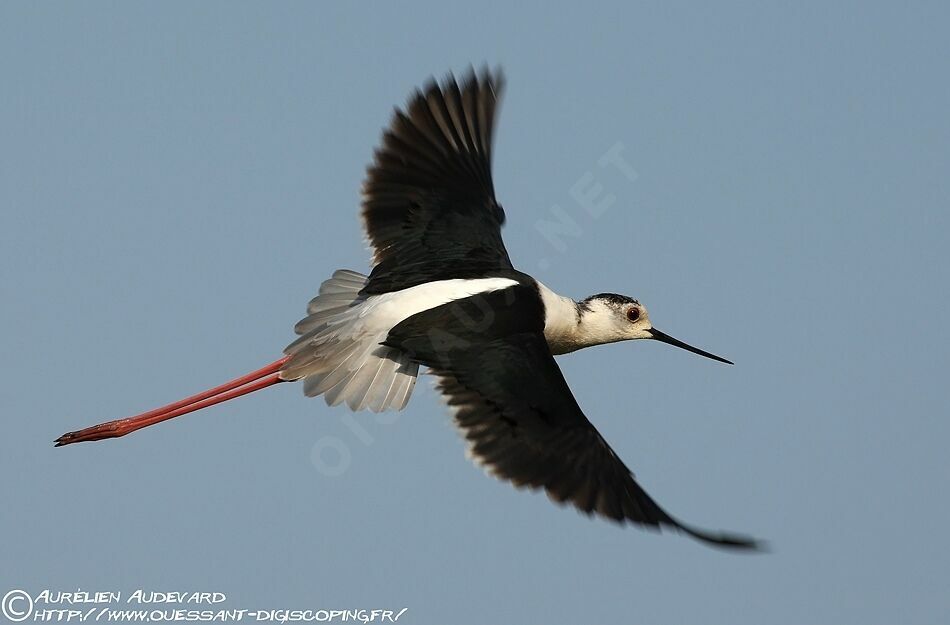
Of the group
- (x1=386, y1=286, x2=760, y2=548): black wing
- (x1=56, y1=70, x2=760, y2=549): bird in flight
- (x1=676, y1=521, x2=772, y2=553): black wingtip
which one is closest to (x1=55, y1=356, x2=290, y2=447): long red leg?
(x1=56, y1=70, x2=760, y2=549): bird in flight

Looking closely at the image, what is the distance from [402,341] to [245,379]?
1.24 meters

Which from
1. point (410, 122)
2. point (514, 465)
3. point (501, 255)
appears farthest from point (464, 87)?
point (514, 465)

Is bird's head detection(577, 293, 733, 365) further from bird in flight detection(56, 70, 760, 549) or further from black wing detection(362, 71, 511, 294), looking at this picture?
black wing detection(362, 71, 511, 294)

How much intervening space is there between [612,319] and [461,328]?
169 cm

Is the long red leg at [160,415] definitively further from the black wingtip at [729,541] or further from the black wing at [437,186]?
the black wingtip at [729,541]

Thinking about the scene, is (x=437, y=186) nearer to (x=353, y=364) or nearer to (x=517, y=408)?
(x=353, y=364)

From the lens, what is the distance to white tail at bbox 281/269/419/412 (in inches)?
259

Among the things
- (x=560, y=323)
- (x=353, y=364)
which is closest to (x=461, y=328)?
(x=353, y=364)

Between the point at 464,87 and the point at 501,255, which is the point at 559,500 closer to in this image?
the point at 501,255

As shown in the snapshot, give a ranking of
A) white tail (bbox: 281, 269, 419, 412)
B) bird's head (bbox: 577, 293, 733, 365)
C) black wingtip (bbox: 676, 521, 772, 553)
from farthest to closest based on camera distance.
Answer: bird's head (bbox: 577, 293, 733, 365)
white tail (bbox: 281, 269, 419, 412)
black wingtip (bbox: 676, 521, 772, 553)

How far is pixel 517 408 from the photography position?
6.10 m

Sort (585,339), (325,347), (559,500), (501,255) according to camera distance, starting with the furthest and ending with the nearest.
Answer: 1. (585,339)
2. (501,255)
3. (325,347)
4. (559,500)

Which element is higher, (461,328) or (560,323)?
(461,328)

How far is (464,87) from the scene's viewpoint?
7348 mm
